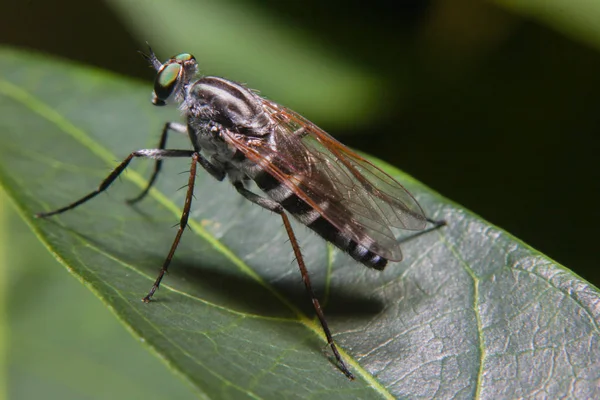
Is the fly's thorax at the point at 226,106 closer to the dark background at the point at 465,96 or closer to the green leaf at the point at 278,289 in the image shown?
the green leaf at the point at 278,289

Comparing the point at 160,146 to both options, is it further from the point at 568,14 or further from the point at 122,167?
the point at 568,14

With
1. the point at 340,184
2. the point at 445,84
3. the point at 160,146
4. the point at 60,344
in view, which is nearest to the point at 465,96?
the point at 445,84

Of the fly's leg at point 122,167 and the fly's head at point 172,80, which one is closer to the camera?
the fly's leg at point 122,167

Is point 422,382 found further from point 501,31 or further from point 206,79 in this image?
point 501,31

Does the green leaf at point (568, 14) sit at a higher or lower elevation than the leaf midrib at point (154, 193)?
higher

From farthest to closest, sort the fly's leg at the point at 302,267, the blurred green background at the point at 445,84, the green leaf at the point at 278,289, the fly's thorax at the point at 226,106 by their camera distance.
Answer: the blurred green background at the point at 445,84 < the fly's thorax at the point at 226,106 < the fly's leg at the point at 302,267 < the green leaf at the point at 278,289

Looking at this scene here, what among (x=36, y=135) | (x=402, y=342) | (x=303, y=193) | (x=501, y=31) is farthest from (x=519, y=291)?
(x=36, y=135)

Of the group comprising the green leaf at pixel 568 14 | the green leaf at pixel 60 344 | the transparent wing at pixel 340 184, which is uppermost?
the green leaf at pixel 568 14

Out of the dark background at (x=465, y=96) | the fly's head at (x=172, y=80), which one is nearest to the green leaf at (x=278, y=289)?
the fly's head at (x=172, y=80)
